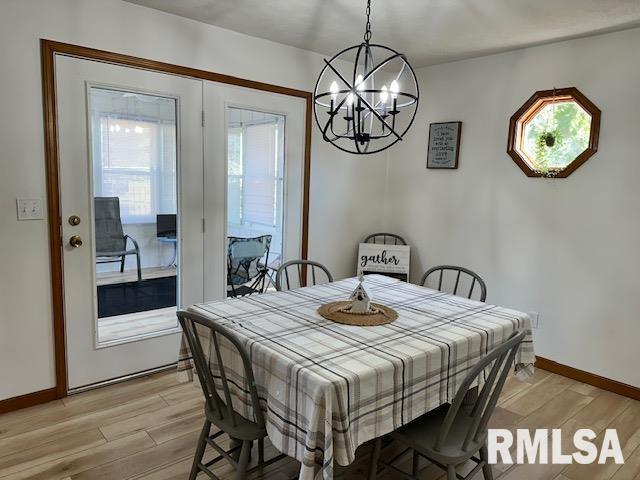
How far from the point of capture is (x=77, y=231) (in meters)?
2.69

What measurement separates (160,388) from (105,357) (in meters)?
0.40

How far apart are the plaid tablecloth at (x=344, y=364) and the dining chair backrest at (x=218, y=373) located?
0.15 ft

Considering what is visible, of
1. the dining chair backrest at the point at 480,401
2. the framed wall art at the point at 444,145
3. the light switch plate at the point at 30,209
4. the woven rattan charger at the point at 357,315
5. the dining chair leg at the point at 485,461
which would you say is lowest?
the dining chair leg at the point at 485,461

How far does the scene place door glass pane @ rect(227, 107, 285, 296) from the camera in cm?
332

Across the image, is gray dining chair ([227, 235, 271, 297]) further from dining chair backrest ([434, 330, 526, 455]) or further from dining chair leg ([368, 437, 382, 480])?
dining chair backrest ([434, 330, 526, 455])

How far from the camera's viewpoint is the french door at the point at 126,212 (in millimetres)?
2656

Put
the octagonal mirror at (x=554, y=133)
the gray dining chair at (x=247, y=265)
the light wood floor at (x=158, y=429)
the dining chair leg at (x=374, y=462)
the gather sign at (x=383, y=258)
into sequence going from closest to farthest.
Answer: the dining chair leg at (x=374, y=462) < the light wood floor at (x=158, y=429) < the octagonal mirror at (x=554, y=133) < the gray dining chair at (x=247, y=265) < the gather sign at (x=383, y=258)

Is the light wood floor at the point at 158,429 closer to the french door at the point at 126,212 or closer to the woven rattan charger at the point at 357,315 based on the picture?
the french door at the point at 126,212

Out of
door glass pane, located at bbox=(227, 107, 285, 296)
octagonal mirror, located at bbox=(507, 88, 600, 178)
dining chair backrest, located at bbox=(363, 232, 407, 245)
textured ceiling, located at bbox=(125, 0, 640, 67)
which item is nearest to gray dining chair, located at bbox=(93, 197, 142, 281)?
door glass pane, located at bbox=(227, 107, 285, 296)

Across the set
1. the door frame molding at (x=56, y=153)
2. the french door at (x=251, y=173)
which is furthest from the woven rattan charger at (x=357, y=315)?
the door frame molding at (x=56, y=153)

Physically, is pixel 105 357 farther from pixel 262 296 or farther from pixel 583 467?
pixel 583 467

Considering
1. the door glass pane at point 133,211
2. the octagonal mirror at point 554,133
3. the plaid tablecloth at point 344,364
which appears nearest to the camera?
the plaid tablecloth at point 344,364

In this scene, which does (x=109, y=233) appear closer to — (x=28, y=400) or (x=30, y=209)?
(x=30, y=209)

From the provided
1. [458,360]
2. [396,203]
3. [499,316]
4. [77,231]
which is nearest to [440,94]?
[396,203]
